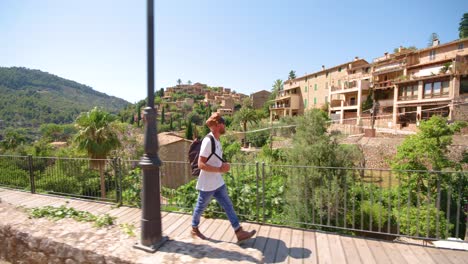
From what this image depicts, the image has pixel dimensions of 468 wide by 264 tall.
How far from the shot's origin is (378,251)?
11.3 ft

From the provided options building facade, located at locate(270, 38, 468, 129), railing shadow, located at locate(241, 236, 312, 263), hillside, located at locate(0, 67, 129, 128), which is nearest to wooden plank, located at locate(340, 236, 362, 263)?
railing shadow, located at locate(241, 236, 312, 263)

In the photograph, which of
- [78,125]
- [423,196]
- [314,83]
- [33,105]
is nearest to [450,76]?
[423,196]

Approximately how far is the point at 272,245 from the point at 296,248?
357mm

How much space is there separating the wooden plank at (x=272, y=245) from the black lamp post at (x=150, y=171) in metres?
1.46

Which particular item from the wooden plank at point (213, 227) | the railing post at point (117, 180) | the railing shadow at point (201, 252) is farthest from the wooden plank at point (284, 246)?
the railing post at point (117, 180)

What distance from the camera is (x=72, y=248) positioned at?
2766 mm

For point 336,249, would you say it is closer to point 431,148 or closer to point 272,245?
point 272,245

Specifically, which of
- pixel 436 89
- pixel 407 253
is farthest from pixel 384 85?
pixel 407 253

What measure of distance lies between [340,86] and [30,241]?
4651cm

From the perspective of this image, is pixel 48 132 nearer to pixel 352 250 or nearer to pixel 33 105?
pixel 33 105

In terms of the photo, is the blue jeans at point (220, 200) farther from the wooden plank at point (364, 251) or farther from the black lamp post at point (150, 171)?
the wooden plank at point (364, 251)

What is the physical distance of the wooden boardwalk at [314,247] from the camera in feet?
10.7

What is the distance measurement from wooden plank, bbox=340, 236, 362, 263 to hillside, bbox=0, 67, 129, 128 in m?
86.3

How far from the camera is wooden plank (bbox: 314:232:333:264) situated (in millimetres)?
3271
